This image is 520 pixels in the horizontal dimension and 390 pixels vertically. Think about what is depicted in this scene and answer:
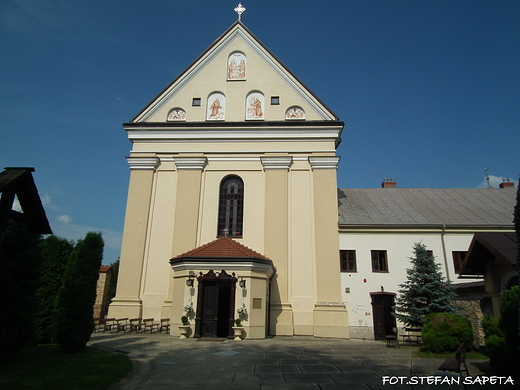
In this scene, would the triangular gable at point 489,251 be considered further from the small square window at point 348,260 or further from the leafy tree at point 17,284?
the leafy tree at point 17,284

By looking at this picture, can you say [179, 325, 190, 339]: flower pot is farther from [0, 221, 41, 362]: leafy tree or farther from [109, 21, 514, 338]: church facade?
[0, 221, 41, 362]: leafy tree

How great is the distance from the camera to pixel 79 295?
11.7 meters

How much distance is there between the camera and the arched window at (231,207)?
70.1 ft

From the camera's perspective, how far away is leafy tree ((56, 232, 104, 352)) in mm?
11008

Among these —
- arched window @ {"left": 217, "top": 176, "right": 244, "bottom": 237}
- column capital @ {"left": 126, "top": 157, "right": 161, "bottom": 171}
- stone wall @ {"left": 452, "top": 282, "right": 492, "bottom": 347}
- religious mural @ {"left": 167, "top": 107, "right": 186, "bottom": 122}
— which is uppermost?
religious mural @ {"left": 167, "top": 107, "right": 186, "bottom": 122}

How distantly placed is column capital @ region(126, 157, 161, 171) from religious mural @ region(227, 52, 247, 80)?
7.43 meters

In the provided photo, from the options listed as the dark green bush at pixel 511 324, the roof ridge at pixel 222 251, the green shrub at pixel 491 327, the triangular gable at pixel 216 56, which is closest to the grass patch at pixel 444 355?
the green shrub at pixel 491 327

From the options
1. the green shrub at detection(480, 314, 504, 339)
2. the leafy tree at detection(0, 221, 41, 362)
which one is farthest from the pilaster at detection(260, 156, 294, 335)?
the leafy tree at detection(0, 221, 41, 362)

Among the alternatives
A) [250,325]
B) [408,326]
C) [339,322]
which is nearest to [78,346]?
[250,325]

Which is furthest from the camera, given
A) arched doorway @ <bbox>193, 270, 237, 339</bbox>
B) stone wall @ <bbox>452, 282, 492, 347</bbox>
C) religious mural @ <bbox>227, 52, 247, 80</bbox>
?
religious mural @ <bbox>227, 52, 247, 80</bbox>

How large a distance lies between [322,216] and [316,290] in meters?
4.17

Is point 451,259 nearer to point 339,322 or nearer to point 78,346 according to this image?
point 339,322

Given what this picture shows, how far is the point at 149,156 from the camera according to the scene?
2261cm

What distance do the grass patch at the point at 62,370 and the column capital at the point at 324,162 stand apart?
1510 cm
